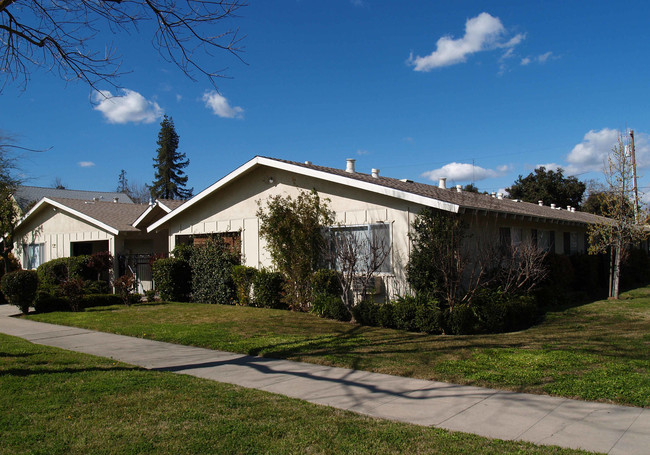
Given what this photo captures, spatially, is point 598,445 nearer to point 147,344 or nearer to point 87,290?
point 147,344

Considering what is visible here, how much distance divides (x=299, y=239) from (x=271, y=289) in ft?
6.37

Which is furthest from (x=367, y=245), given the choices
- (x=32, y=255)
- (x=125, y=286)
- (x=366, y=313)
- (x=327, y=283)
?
(x=32, y=255)

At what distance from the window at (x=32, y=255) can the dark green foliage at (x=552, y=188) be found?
115ft

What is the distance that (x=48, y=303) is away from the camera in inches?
644

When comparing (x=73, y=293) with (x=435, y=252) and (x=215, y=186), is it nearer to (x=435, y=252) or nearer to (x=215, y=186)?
(x=215, y=186)

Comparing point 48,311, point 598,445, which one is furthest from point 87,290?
point 598,445

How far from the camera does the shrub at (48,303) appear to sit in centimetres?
1616

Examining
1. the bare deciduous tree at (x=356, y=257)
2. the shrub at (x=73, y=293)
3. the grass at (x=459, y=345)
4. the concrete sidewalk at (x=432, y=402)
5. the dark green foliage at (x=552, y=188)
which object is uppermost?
the dark green foliage at (x=552, y=188)

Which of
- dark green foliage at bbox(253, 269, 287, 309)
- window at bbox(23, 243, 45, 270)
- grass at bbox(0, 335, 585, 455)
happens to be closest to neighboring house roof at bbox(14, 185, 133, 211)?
window at bbox(23, 243, 45, 270)

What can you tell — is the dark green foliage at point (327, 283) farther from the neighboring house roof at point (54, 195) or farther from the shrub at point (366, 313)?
the neighboring house roof at point (54, 195)

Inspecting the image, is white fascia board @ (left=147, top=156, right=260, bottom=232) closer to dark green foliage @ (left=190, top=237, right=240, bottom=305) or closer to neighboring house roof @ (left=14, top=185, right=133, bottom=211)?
dark green foliage @ (left=190, top=237, right=240, bottom=305)

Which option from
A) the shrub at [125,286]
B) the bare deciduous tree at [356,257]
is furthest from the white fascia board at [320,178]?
the shrub at [125,286]

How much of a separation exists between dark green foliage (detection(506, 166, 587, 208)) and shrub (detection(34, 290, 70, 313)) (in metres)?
35.4

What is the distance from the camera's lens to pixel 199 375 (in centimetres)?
759
